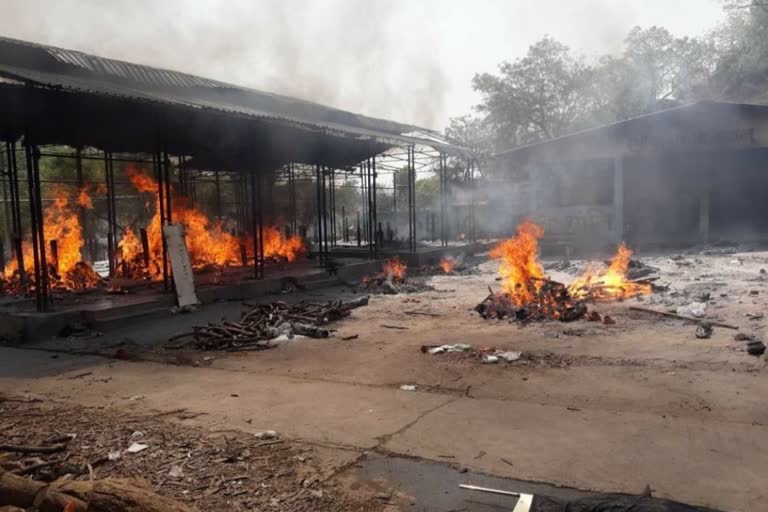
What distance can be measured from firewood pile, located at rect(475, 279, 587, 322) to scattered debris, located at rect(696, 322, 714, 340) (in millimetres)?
1938

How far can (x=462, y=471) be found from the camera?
4.29m

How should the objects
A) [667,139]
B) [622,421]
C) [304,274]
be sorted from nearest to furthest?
[622,421], [304,274], [667,139]

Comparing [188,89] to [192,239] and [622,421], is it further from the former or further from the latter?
[622,421]

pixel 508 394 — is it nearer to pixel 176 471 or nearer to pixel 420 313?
pixel 176 471

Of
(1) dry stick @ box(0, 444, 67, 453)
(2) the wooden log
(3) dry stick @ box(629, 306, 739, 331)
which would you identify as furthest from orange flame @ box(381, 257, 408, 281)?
(2) the wooden log

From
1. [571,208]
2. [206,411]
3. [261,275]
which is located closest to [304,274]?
[261,275]

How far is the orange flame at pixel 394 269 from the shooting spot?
16.0 m

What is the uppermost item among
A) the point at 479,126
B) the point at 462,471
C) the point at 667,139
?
the point at 479,126

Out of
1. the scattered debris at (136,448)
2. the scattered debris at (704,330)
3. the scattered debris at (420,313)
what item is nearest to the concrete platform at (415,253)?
the scattered debris at (420,313)

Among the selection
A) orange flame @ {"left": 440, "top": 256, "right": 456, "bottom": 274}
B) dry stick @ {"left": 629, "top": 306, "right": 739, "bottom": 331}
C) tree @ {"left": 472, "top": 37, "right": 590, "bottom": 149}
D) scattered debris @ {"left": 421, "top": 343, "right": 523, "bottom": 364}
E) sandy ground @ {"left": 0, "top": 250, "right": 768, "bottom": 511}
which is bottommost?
sandy ground @ {"left": 0, "top": 250, "right": 768, "bottom": 511}

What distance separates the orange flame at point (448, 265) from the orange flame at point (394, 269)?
1.46 m

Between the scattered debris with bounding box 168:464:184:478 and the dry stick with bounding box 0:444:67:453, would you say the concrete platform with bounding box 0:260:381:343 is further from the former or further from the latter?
the scattered debris with bounding box 168:464:184:478

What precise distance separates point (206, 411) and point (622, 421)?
409 cm

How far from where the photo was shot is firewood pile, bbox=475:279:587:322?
33.7 ft
